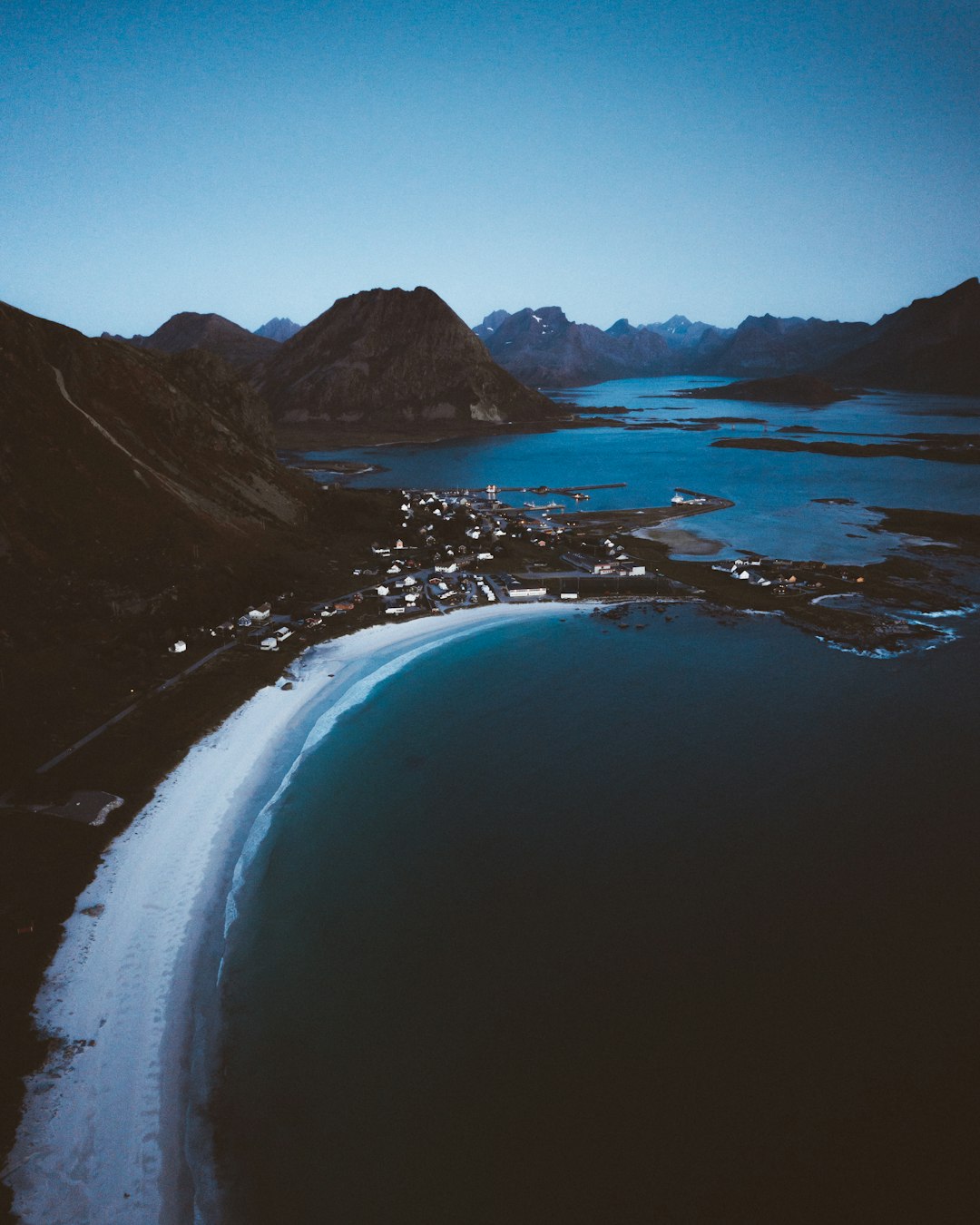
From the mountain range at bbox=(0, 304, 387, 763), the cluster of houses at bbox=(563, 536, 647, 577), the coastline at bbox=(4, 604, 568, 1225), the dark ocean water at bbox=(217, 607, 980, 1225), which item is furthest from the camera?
the cluster of houses at bbox=(563, 536, 647, 577)

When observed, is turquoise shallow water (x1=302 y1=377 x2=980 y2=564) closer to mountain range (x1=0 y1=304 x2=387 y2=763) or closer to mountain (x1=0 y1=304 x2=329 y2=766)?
mountain range (x1=0 y1=304 x2=387 y2=763)

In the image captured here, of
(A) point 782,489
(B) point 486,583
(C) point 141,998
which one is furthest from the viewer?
(A) point 782,489

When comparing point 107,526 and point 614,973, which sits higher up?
point 107,526

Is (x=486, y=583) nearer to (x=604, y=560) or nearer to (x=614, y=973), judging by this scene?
(x=604, y=560)

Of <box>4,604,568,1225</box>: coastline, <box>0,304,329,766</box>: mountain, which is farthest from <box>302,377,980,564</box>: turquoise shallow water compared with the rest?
<box>4,604,568,1225</box>: coastline

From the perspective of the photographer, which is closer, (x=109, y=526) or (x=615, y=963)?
(x=615, y=963)

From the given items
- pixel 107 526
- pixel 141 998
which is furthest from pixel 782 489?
pixel 141 998

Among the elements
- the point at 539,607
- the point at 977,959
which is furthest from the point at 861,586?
the point at 977,959
